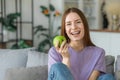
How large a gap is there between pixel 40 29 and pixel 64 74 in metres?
3.72

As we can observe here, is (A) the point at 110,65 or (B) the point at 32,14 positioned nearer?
(A) the point at 110,65

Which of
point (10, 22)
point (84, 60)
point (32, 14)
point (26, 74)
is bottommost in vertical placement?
point (26, 74)

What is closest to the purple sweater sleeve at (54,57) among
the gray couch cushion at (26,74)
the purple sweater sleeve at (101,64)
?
the gray couch cushion at (26,74)

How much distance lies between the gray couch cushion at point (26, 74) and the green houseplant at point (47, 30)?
311 centimetres

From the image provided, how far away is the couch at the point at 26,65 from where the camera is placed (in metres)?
2.15

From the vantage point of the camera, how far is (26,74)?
2.16 metres

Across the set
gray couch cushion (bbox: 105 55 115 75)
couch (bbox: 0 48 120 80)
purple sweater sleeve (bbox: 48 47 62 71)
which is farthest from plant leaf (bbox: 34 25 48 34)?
purple sweater sleeve (bbox: 48 47 62 71)

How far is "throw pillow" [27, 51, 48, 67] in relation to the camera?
2.42 metres

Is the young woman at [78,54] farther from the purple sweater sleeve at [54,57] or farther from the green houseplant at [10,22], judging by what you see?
the green houseplant at [10,22]

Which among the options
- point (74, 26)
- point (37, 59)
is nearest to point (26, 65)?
point (37, 59)

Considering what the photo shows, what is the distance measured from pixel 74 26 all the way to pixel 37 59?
52cm

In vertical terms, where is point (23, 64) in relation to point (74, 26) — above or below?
below

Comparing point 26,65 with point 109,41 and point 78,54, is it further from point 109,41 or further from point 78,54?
point 109,41

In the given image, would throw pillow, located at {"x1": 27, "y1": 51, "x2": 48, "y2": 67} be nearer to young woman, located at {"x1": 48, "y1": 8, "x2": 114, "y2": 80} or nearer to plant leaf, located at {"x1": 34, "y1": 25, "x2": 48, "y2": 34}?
young woman, located at {"x1": 48, "y1": 8, "x2": 114, "y2": 80}
